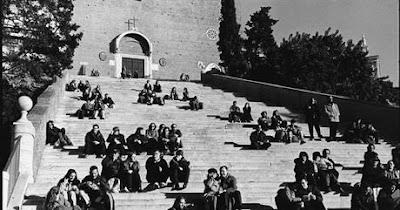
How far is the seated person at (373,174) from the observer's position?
1155 centimetres

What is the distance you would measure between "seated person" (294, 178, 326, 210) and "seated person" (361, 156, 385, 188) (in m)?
1.12

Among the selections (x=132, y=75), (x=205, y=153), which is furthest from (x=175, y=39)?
(x=205, y=153)

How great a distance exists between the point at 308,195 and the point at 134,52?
80.2 feet

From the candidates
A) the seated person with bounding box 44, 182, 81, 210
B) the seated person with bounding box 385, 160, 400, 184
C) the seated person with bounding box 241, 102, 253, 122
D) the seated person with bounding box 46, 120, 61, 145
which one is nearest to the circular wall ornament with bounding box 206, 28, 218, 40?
the seated person with bounding box 241, 102, 253, 122

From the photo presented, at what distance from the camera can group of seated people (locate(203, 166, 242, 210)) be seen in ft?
34.2

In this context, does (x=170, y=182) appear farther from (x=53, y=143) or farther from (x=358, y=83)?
(x=358, y=83)

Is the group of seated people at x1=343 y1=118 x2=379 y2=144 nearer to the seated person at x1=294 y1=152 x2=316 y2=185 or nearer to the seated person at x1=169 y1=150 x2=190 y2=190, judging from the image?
the seated person at x1=294 y1=152 x2=316 y2=185

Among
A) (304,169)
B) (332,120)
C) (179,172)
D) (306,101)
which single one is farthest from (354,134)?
(179,172)

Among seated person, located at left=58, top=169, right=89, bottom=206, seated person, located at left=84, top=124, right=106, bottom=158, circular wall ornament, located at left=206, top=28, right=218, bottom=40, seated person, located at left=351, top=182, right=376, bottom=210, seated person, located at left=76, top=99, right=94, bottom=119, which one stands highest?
circular wall ornament, located at left=206, top=28, right=218, bottom=40

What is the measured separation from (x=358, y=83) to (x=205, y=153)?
1593 centimetres

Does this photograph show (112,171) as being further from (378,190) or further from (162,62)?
(162,62)

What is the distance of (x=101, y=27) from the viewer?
108 ft

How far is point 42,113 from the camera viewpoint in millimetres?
14414

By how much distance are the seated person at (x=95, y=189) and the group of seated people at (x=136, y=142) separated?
282cm
